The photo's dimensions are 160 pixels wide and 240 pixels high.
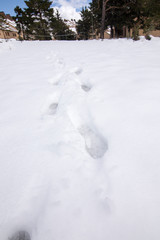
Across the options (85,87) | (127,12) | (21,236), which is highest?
(127,12)

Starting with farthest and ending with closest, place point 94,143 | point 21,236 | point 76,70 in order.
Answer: point 76,70 → point 94,143 → point 21,236

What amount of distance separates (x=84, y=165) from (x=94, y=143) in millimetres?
228

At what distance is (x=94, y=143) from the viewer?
969 millimetres

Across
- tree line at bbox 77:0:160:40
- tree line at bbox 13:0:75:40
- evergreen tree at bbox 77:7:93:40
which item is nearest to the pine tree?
tree line at bbox 13:0:75:40

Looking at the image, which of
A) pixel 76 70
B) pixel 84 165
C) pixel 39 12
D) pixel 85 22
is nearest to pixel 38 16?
pixel 39 12

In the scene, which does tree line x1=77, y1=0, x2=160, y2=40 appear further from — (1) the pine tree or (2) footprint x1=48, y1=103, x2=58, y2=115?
(2) footprint x1=48, y1=103, x2=58, y2=115

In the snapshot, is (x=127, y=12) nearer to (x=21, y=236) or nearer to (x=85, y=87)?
(x=85, y=87)

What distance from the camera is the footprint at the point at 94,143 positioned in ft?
2.92

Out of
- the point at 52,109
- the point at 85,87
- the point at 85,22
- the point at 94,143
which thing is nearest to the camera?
the point at 94,143

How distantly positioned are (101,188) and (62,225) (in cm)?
26

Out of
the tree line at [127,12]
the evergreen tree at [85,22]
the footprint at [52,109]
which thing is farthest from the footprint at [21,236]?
the evergreen tree at [85,22]

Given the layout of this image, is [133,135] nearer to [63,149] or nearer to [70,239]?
[63,149]

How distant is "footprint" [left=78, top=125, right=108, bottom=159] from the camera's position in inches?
35.0

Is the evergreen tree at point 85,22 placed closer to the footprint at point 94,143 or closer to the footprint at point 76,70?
the footprint at point 76,70
